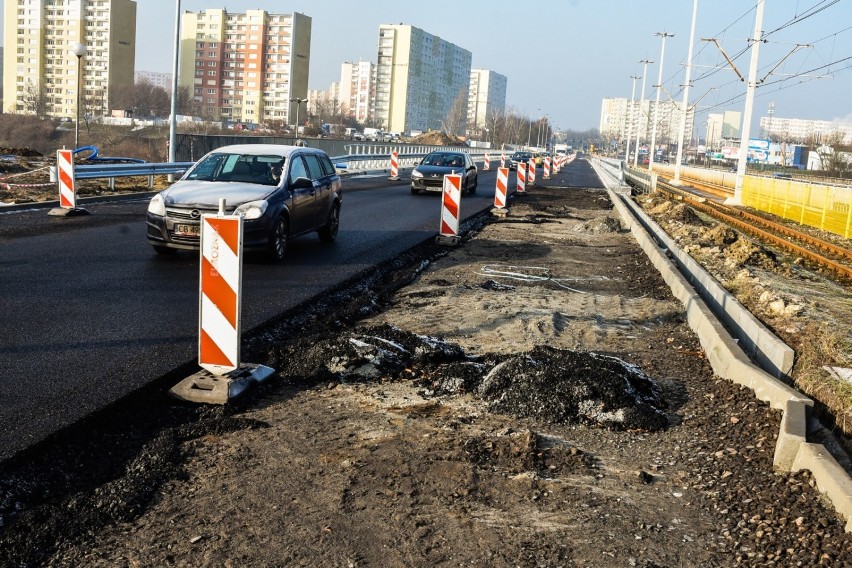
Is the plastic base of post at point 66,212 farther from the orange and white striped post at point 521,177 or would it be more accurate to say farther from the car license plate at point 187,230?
the orange and white striped post at point 521,177

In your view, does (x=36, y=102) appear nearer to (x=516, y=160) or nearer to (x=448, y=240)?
(x=516, y=160)

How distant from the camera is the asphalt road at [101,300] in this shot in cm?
564

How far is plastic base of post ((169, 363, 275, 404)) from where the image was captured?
570 centimetres

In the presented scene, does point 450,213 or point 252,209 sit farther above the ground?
point 252,209

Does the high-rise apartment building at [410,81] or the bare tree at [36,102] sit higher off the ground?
the high-rise apartment building at [410,81]

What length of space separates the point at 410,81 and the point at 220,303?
172046mm

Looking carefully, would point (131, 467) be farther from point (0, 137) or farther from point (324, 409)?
point (0, 137)

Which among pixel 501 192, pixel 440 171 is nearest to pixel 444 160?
pixel 440 171

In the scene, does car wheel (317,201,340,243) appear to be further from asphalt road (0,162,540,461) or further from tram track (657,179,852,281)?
tram track (657,179,852,281)

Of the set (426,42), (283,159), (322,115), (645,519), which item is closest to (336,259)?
(283,159)

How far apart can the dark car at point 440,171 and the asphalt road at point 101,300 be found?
1122 centimetres

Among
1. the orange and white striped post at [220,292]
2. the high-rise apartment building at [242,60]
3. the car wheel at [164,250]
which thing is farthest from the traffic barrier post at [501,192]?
the high-rise apartment building at [242,60]

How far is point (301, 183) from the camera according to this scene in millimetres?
12641

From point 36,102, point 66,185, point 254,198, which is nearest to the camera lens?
point 254,198
